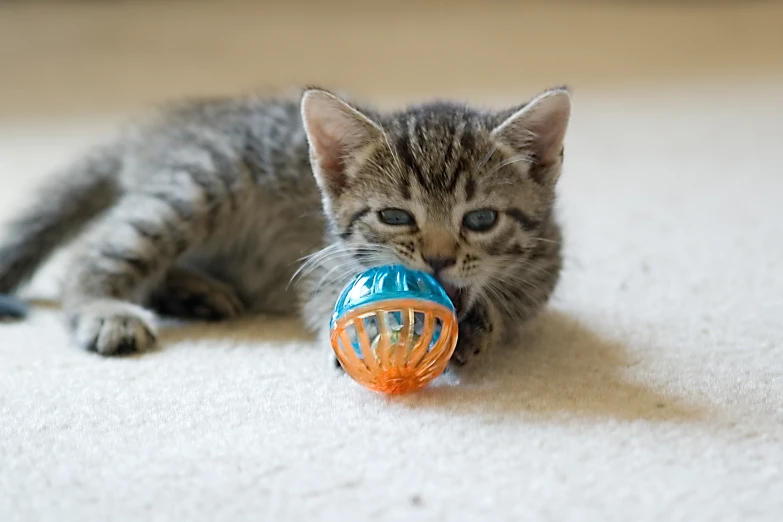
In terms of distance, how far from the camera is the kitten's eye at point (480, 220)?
1.46m

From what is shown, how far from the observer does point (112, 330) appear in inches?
64.3

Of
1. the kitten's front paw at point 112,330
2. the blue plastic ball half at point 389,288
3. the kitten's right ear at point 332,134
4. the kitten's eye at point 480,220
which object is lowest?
the kitten's front paw at point 112,330

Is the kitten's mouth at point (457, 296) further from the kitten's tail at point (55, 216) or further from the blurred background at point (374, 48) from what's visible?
the blurred background at point (374, 48)

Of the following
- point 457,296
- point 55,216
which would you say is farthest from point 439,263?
point 55,216

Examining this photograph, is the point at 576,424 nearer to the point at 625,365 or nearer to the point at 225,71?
the point at 625,365

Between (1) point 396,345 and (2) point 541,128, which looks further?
(2) point 541,128

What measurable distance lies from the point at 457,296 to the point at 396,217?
18 centimetres

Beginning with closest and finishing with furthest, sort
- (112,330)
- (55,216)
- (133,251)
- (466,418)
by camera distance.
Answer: (466,418) → (112,330) → (133,251) → (55,216)

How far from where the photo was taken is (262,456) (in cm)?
117

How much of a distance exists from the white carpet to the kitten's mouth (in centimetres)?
13

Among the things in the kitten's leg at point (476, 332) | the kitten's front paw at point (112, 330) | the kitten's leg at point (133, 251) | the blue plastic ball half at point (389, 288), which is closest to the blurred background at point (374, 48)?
the kitten's leg at point (133, 251)

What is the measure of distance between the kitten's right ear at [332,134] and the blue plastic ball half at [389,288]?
11.5 inches

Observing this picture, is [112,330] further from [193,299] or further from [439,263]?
[439,263]

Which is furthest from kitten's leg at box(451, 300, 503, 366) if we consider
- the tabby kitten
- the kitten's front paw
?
the kitten's front paw
